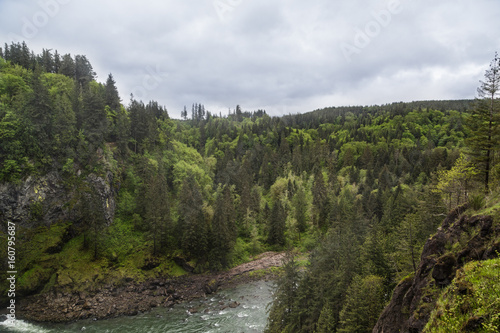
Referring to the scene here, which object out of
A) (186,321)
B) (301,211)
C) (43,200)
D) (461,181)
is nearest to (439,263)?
(461,181)

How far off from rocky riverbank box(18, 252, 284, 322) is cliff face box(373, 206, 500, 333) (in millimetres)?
44778

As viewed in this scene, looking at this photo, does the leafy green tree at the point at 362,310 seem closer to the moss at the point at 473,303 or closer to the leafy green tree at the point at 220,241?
the moss at the point at 473,303

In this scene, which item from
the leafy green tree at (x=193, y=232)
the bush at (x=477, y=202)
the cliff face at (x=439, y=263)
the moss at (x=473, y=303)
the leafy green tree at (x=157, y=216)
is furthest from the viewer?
the leafy green tree at (x=193, y=232)

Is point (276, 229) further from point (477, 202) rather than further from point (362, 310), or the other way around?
point (477, 202)

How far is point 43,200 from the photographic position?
59.2 metres

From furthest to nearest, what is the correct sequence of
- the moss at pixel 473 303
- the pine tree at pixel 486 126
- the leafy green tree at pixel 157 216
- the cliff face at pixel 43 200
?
the leafy green tree at pixel 157 216 < the cliff face at pixel 43 200 < the pine tree at pixel 486 126 < the moss at pixel 473 303

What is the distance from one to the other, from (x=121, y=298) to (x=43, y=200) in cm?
2927

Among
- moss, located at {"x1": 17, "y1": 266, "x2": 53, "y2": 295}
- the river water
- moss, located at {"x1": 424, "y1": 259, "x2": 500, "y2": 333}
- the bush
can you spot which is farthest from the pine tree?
moss, located at {"x1": 17, "y1": 266, "x2": 53, "y2": 295}

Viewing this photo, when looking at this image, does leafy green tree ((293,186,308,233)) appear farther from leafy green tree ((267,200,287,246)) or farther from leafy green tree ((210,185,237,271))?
leafy green tree ((210,185,237,271))

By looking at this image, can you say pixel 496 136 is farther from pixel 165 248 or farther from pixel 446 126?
pixel 446 126

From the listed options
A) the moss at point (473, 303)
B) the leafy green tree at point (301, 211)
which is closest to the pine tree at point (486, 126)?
the moss at point (473, 303)

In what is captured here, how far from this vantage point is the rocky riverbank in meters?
46.7

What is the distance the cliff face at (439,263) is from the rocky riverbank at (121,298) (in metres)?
44.8

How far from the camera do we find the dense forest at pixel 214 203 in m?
32.5
